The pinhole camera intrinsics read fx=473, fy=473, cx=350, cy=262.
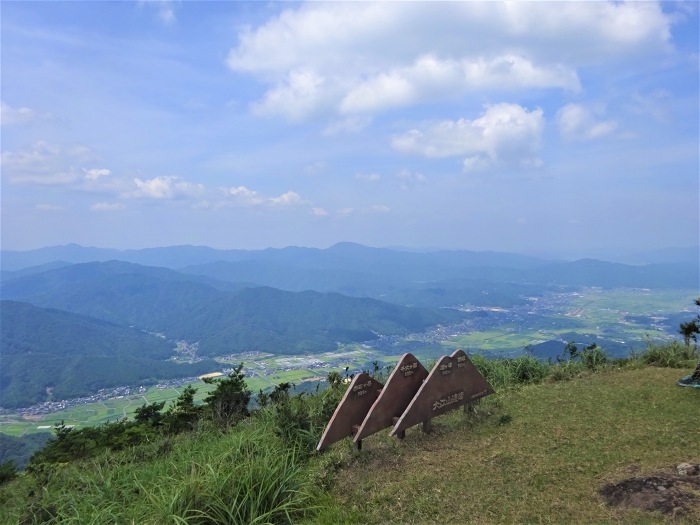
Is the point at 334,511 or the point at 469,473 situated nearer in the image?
the point at 334,511

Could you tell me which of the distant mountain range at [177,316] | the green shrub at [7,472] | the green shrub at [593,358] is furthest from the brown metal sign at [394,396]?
the distant mountain range at [177,316]

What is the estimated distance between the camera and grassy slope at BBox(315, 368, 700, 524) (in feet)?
13.9

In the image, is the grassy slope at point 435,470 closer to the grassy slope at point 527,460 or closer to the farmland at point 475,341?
the grassy slope at point 527,460

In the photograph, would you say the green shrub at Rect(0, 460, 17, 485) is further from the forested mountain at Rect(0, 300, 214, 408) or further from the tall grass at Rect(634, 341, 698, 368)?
the forested mountain at Rect(0, 300, 214, 408)

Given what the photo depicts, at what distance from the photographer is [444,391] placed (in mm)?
6344

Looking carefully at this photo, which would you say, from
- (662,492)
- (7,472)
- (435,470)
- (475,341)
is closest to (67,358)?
(475,341)

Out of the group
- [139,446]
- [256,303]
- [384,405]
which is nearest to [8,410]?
[139,446]

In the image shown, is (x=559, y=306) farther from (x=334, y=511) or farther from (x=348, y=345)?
(x=334, y=511)

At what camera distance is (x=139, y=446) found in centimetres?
734

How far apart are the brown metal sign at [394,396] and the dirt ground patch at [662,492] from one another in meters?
2.45

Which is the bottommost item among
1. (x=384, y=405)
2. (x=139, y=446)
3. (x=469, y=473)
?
(x=139, y=446)

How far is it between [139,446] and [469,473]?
5130 mm

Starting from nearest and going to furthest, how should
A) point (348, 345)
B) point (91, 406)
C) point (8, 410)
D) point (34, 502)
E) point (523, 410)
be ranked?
point (34, 502), point (523, 410), point (91, 406), point (8, 410), point (348, 345)

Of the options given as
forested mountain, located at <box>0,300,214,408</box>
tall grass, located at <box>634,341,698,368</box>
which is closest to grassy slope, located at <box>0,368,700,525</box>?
tall grass, located at <box>634,341,698,368</box>
